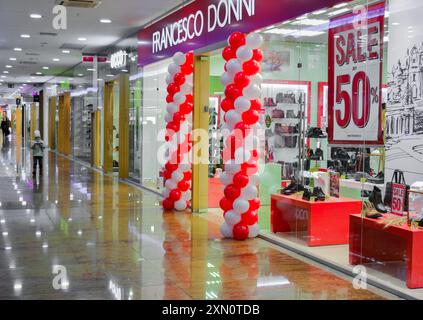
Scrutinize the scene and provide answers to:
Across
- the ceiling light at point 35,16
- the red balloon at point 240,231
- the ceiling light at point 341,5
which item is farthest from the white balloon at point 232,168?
the ceiling light at point 35,16

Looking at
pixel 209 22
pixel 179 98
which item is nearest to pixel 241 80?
pixel 209 22

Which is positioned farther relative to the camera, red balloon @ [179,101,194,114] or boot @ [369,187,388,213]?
red balloon @ [179,101,194,114]

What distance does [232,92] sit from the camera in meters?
6.66

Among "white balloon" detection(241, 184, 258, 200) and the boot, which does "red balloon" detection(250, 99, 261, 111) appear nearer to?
"white balloon" detection(241, 184, 258, 200)

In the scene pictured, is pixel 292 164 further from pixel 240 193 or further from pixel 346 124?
pixel 346 124

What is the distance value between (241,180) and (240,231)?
0.62 m

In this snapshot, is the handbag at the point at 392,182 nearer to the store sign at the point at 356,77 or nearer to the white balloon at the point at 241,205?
the store sign at the point at 356,77

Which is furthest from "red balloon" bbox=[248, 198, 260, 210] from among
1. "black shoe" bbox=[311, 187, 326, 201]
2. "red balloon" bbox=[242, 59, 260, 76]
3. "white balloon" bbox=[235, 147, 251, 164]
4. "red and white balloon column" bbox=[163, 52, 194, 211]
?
"red and white balloon column" bbox=[163, 52, 194, 211]

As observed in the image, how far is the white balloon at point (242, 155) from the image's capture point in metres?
6.61

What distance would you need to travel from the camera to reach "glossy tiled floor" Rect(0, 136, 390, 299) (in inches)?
177

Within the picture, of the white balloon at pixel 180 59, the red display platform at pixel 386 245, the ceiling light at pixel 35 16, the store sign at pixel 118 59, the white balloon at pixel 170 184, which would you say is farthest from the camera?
the store sign at pixel 118 59

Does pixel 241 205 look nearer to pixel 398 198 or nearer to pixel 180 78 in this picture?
pixel 398 198

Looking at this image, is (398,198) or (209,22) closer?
(398,198)

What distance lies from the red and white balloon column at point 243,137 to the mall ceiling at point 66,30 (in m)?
3.39
